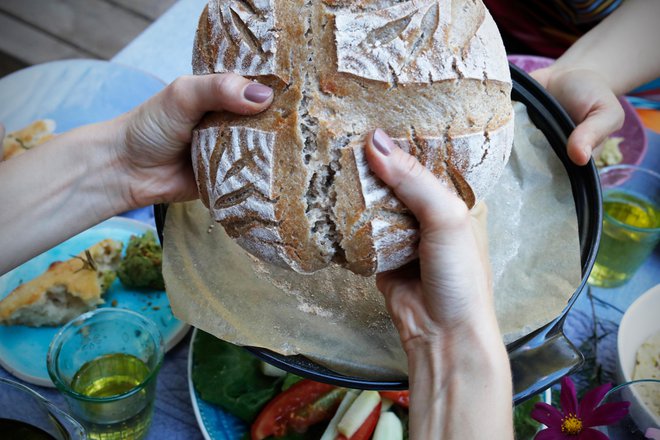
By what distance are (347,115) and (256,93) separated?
14cm

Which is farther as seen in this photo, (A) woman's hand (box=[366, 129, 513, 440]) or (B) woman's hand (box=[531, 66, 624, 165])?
(B) woman's hand (box=[531, 66, 624, 165])

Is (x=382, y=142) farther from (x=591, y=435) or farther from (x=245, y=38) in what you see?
(x=591, y=435)

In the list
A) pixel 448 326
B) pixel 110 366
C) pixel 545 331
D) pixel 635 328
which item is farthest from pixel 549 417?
pixel 110 366

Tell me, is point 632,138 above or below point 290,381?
above

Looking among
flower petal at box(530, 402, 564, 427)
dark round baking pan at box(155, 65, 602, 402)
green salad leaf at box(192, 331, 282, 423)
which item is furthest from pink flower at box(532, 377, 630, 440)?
green salad leaf at box(192, 331, 282, 423)

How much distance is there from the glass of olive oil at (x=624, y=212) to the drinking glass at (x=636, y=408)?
38cm

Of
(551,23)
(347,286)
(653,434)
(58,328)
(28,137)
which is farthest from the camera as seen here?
(551,23)

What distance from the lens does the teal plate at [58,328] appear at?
1305mm

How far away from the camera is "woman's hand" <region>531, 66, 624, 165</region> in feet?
3.92

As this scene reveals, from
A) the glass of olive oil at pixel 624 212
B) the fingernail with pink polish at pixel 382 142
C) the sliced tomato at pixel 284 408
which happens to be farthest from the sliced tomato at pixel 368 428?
the glass of olive oil at pixel 624 212

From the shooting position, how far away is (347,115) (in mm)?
947

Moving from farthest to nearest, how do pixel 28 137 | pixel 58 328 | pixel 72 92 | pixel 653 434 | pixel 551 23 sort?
pixel 551 23 < pixel 72 92 < pixel 28 137 < pixel 58 328 < pixel 653 434

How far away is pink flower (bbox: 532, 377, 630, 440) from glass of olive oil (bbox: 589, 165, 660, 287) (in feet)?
1.44

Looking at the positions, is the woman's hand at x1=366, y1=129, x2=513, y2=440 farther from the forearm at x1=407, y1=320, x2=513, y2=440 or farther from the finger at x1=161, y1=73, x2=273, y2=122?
the finger at x1=161, y1=73, x2=273, y2=122
